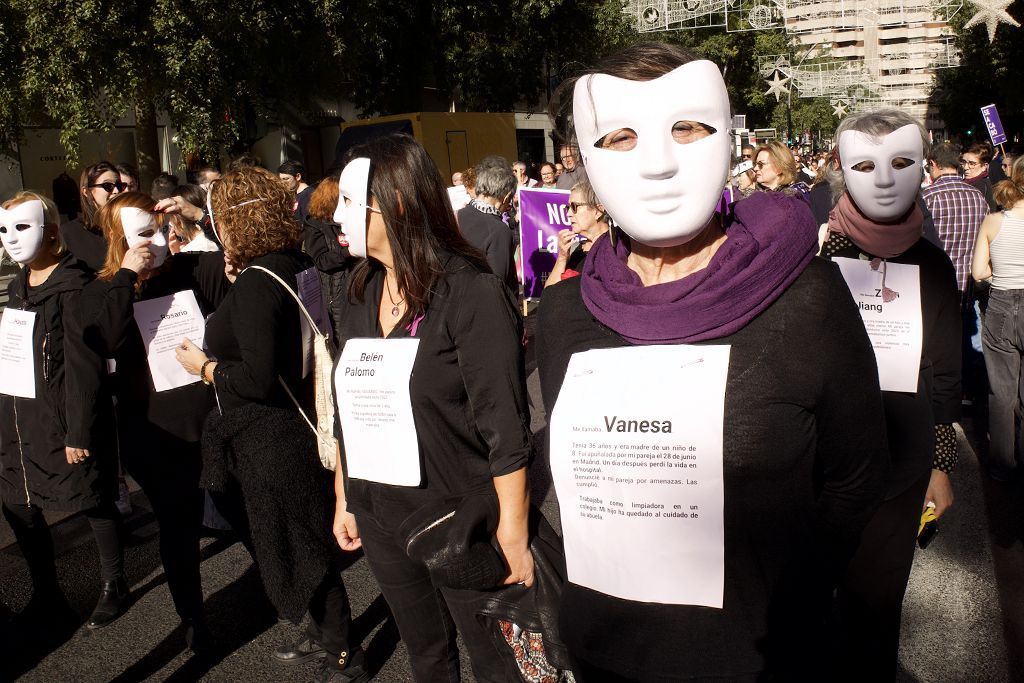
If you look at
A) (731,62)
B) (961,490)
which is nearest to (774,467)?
(961,490)

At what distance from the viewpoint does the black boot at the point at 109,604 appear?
159 inches

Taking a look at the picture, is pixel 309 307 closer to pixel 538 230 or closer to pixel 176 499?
pixel 176 499

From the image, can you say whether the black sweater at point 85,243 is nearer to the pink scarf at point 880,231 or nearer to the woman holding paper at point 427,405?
the woman holding paper at point 427,405

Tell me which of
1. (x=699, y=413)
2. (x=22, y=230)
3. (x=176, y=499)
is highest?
(x=22, y=230)

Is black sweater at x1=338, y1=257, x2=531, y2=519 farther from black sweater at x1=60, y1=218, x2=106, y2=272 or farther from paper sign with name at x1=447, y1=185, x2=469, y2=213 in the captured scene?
paper sign with name at x1=447, y1=185, x2=469, y2=213

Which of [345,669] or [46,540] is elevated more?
[46,540]

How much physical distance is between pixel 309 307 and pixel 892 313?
197 cm

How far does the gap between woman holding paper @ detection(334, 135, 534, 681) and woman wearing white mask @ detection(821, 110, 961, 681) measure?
106 centimetres

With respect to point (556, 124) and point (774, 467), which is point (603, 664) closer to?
point (774, 467)

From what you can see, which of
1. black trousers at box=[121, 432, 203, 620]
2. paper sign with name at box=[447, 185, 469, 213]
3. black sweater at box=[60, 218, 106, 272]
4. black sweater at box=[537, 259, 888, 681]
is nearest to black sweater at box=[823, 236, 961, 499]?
black sweater at box=[537, 259, 888, 681]

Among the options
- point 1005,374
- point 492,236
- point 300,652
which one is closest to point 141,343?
point 300,652

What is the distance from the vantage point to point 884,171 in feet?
9.00

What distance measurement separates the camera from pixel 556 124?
2100mm

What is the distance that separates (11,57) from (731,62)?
35.2 metres
